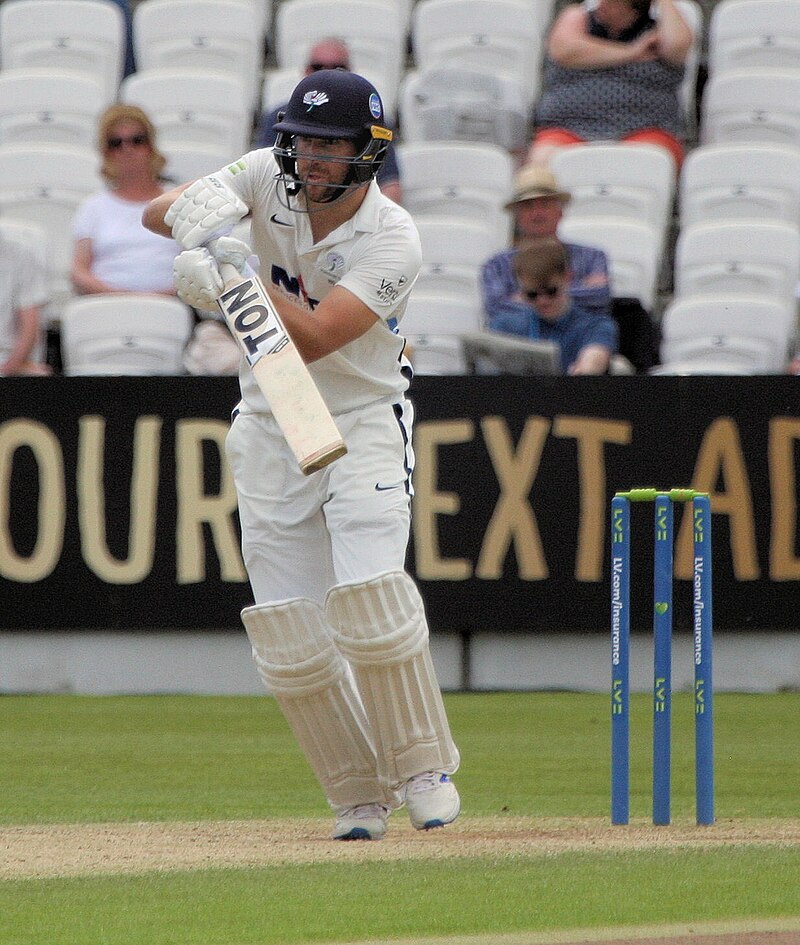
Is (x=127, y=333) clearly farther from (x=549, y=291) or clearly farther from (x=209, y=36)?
(x=209, y=36)

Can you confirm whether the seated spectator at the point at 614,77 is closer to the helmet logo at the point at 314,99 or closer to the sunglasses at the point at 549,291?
the sunglasses at the point at 549,291

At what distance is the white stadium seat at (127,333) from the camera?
8773mm

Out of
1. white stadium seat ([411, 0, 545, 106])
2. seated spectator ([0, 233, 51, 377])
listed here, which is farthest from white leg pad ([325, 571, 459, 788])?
white stadium seat ([411, 0, 545, 106])

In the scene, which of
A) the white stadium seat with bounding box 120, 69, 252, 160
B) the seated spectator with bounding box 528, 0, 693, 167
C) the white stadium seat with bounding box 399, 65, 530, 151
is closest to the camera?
the seated spectator with bounding box 528, 0, 693, 167

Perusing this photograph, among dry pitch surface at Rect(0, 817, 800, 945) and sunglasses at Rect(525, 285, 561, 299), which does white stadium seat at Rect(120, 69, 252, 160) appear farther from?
dry pitch surface at Rect(0, 817, 800, 945)

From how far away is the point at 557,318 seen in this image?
8469mm

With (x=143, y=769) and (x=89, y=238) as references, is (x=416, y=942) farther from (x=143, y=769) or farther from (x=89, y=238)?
Result: (x=89, y=238)

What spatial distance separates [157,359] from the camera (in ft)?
29.1

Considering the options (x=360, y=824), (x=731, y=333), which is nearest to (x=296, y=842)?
(x=360, y=824)

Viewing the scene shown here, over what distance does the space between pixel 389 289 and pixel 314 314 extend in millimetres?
200

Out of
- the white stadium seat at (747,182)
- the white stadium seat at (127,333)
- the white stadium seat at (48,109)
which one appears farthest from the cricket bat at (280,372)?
the white stadium seat at (48,109)

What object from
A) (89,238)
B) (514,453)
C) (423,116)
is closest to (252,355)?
(514,453)

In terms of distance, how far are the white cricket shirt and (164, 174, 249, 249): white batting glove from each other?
106 mm

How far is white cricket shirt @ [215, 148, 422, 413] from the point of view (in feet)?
15.4
